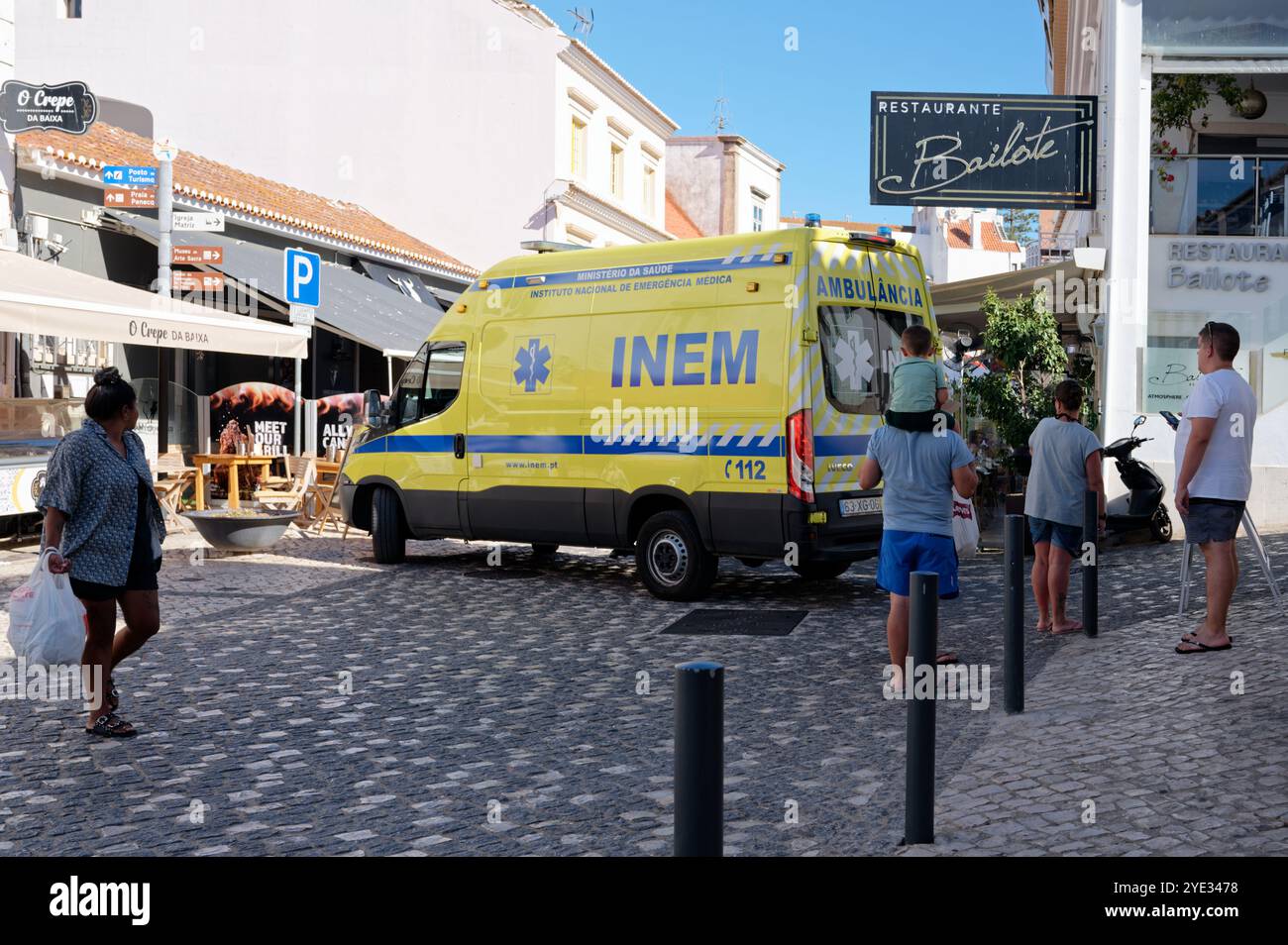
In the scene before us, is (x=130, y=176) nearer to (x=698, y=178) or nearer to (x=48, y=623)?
(x=48, y=623)

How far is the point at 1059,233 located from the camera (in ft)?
112

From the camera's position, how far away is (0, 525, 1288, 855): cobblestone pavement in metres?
4.84

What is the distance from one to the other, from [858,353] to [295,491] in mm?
8462

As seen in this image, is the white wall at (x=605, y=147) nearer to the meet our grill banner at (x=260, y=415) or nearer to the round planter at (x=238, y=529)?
the meet our grill banner at (x=260, y=415)

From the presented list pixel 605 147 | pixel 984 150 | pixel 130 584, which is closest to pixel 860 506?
pixel 130 584

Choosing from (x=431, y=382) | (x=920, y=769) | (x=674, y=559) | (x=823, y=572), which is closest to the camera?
(x=920, y=769)

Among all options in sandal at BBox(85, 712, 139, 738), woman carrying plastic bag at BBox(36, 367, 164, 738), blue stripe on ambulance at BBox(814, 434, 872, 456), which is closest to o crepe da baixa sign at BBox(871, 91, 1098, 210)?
blue stripe on ambulance at BBox(814, 434, 872, 456)

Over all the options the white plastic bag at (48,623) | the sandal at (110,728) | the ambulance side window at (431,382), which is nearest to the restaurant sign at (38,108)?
the ambulance side window at (431,382)

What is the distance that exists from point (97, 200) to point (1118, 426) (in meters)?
13.1

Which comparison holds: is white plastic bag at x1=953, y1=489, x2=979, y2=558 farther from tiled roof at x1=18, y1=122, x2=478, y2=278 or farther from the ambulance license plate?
tiled roof at x1=18, y1=122, x2=478, y2=278

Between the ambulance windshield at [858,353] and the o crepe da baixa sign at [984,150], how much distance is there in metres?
5.89

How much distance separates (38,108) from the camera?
14.1 m

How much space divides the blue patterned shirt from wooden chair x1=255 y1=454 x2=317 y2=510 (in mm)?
9557
